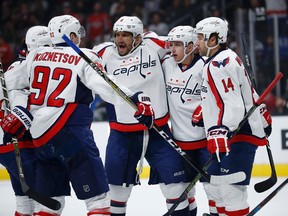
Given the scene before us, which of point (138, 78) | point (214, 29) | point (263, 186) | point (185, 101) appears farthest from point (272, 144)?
point (214, 29)

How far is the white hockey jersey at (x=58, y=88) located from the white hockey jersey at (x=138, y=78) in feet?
1.80

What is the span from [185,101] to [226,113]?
62 centimetres

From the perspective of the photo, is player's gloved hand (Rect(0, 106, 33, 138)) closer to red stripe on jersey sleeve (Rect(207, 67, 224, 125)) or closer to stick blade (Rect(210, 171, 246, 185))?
red stripe on jersey sleeve (Rect(207, 67, 224, 125))

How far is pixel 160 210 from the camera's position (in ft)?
18.4

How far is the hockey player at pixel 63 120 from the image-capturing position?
4.11 meters

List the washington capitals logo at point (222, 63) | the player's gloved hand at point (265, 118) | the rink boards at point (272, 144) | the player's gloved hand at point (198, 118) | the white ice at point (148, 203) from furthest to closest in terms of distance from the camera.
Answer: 1. the rink boards at point (272, 144)
2. the white ice at point (148, 203)
3. the player's gloved hand at point (265, 118)
4. the player's gloved hand at point (198, 118)
5. the washington capitals logo at point (222, 63)

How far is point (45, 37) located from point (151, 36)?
647 millimetres

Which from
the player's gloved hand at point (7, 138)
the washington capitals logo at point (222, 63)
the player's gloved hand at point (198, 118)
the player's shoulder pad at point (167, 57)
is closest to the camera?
the washington capitals logo at point (222, 63)

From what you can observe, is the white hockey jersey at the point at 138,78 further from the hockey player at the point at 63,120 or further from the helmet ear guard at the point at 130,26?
the hockey player at the point at 63,120

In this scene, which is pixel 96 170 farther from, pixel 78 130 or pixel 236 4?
pixel 236 4

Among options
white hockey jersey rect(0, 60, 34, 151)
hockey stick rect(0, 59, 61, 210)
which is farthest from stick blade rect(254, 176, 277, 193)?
white hockey jersey rect(0, 60, 34, 151)

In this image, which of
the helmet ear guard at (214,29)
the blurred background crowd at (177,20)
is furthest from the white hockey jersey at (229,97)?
the blurred background crowd at (177,20)

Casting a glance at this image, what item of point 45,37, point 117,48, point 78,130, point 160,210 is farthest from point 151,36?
point 160,210

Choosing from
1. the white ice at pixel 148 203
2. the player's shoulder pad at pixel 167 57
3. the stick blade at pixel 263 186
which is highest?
the player's shoulder pad at pixel 167 57
